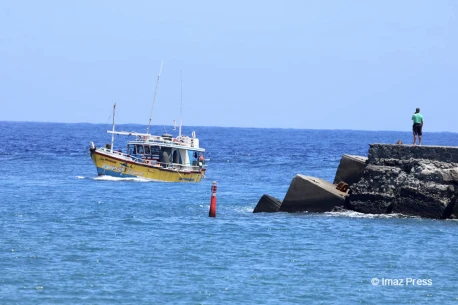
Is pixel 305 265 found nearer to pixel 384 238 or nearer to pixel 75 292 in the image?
pixel 384 238

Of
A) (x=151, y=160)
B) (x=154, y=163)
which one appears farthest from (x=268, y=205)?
(x=151, y=160)

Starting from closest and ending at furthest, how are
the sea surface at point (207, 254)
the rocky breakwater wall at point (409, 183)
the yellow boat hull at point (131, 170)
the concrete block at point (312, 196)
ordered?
the sea surface at point (207, 254)
the rocky breakwater wall at point (409, 183)
the concrete block at point (312, 196)
the yellow boat hull at point (131, 170)

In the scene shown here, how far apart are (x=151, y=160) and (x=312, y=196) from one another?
16535mm

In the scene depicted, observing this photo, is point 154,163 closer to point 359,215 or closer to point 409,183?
point 359,215

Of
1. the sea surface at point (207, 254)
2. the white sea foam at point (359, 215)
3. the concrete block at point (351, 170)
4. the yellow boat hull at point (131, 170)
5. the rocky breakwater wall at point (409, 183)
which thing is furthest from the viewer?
the yellow boat hull at point (131, 170)

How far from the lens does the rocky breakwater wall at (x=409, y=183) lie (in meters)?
26.9

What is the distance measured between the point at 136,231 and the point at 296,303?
9056mm

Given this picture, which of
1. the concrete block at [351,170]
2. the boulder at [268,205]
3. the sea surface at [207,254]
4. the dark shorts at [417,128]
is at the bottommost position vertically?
the sea surface at [207,254]

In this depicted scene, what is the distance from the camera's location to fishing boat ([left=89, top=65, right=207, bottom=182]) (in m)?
43.2

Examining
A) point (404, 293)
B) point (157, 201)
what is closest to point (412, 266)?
point (404, 293)

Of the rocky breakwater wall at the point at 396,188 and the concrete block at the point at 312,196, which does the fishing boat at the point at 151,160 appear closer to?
the rocky breakwater wall at the point at 396,188

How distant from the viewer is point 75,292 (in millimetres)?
17562

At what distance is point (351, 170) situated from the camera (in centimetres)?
3055

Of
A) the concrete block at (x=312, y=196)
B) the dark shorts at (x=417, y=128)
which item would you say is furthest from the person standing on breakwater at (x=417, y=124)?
the concrete block at (x=312, y=196)
